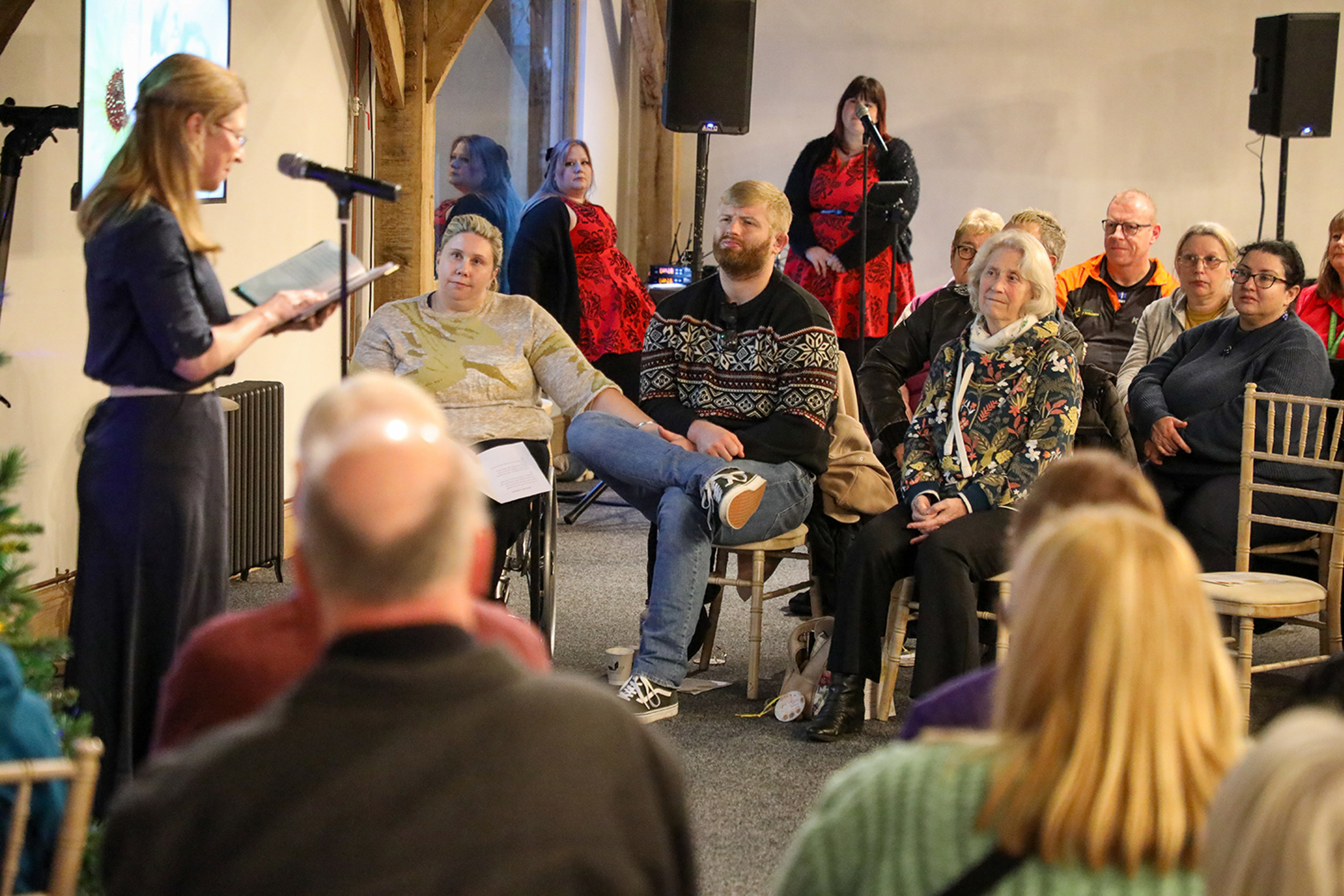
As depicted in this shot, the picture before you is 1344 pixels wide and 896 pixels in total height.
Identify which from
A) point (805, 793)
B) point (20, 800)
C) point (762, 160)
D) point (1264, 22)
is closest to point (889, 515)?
point (805, 793)

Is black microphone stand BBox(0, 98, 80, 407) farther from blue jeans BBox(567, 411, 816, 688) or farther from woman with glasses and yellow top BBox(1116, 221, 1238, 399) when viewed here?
woman with glasses and yellow top BBox(1116, 221, 1238, 399)

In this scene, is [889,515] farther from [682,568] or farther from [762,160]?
[762,160]

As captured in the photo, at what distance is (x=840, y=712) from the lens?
3188 millimetres

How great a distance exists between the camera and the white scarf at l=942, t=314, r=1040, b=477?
3275mm

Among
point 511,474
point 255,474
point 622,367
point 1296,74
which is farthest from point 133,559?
point 1296,74

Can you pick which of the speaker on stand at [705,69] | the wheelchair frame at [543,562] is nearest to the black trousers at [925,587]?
the wheelchair frame at [543,562]

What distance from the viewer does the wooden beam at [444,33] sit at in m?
5.26

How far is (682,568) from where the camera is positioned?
333 centimetres

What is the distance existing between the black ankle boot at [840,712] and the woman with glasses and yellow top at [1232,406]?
43.1 inches

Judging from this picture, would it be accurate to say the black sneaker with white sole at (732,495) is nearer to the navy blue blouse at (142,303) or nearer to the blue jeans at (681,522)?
the blue jeans at (681,522)

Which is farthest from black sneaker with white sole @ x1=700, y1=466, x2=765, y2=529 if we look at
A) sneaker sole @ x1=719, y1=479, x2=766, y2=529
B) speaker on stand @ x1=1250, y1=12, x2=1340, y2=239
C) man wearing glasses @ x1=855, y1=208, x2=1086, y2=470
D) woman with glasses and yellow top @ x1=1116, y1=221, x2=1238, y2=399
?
speaker on stand @ x1=1250, y1=12, x2=1340, y2=239

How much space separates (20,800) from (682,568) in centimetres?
228

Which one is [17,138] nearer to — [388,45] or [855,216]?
[388,45]

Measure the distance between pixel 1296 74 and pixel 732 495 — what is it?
504cm
